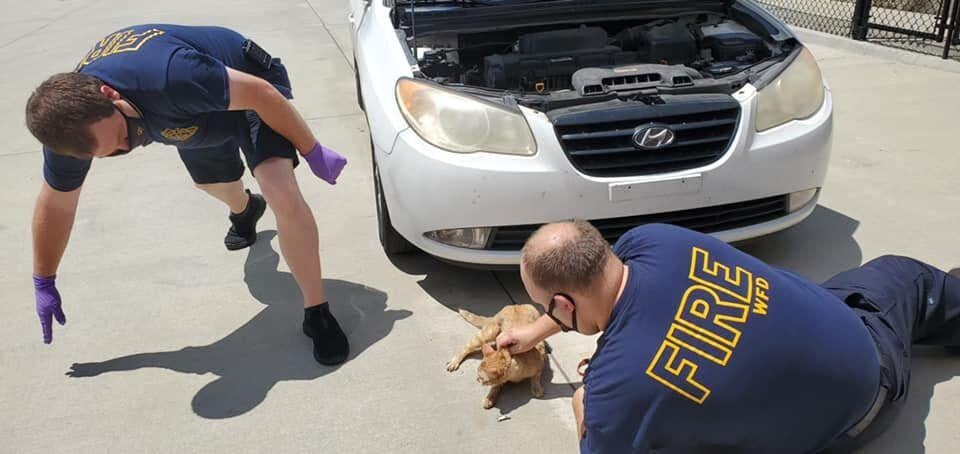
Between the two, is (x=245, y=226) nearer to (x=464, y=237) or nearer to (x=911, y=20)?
(x=464, y=237)

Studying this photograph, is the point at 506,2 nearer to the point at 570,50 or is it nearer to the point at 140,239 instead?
the point at 570,50

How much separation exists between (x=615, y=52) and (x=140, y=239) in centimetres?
270

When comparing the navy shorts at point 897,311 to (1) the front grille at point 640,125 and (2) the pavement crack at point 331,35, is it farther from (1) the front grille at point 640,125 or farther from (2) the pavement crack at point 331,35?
(2) the pavement crack at point 331,35

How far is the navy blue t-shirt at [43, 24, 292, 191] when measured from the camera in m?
2.48

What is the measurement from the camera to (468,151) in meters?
2.84

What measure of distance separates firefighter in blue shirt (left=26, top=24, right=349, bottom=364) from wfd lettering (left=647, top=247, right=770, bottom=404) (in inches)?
60.2

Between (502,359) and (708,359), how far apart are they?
91 cm

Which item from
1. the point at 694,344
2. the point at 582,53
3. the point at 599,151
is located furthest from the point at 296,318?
the point at 694,344

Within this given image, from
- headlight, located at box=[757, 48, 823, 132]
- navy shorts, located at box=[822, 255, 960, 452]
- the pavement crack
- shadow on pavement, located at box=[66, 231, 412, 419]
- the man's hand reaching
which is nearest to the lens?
navy shorts, located at box=[822, 255, 960, 452]

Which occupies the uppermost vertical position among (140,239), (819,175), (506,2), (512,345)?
(506,2)

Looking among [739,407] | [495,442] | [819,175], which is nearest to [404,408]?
[495,442]

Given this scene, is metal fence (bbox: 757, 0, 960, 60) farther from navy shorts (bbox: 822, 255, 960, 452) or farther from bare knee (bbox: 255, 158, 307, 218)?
bare knee (bbox: 255, 158, 307, 218)

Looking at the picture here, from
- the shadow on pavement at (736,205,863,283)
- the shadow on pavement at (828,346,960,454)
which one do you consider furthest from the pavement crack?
the shadow on pavement at (828,346,960,454)

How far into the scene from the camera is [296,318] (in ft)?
10.5
